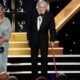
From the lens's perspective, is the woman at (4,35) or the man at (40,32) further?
the man at (40,32)

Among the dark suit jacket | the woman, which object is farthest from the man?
the woman

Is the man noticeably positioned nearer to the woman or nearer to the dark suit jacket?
the dark suit jacket

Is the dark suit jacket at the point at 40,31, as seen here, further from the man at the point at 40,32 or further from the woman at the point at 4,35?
the woman at the point at 4,35

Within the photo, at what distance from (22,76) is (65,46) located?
68.1 inches

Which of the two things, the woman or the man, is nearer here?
the woman

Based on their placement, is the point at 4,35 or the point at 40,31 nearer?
the point at 4,35

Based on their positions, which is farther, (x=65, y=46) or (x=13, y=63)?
(x=65, y=46)

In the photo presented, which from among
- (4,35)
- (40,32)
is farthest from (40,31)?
(4,35)

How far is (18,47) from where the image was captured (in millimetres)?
9039

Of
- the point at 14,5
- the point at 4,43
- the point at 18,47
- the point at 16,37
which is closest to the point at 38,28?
the point at 4,43

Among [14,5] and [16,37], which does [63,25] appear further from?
[14,5]

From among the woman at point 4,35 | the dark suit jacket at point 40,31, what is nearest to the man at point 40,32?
the dark suit jacket at point 40,31

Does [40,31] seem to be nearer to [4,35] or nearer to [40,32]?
[40,32]

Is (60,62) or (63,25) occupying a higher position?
(63,25)
